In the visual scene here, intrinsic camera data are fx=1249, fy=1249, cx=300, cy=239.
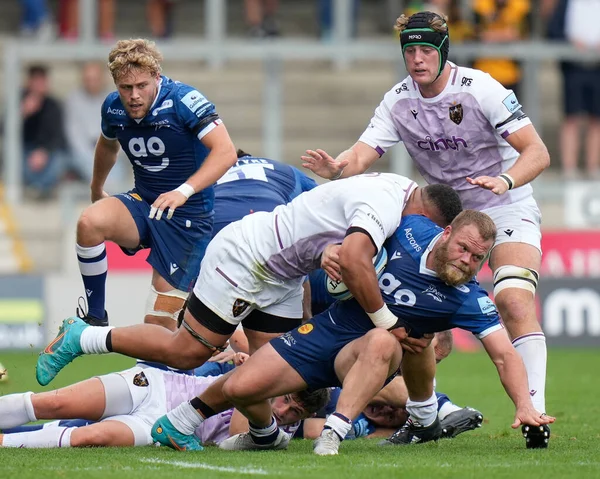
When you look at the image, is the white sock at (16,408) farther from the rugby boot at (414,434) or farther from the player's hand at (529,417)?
the player's hand at (529,417)

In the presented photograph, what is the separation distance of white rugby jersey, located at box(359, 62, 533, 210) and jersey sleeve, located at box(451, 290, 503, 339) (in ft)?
3.99

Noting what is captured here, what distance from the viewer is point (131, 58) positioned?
8414mm

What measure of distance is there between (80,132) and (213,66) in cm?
274

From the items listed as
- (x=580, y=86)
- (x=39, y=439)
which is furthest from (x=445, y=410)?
(x=580, y=86)

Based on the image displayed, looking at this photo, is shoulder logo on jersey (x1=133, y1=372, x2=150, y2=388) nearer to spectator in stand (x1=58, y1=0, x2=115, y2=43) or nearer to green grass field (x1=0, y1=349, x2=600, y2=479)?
green grass field (x1=0, y1=349, x2=600, y2=479)

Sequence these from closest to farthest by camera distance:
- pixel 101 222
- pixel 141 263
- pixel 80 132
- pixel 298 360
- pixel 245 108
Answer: pixel 298 360, pixel 101 222, pixel 141 263, pixel 80 132, pixel 245 108

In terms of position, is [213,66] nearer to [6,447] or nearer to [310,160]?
[310,160]

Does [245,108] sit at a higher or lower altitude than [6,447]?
higher

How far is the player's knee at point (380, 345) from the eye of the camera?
23.7 feet

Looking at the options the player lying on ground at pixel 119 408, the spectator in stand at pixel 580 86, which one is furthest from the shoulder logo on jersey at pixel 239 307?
the spectator in stand at pixel 580 86

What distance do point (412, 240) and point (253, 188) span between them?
8.41 ft

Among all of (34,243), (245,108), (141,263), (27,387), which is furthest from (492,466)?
(245,108)

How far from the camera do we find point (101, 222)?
8.84 metres

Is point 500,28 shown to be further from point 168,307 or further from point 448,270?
point 448,270
